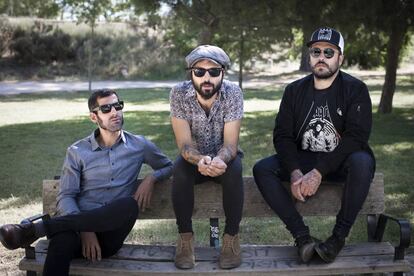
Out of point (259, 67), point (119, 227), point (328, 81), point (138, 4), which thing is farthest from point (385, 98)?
point (259, 67)

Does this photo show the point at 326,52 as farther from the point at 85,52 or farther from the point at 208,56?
the point at 85,52

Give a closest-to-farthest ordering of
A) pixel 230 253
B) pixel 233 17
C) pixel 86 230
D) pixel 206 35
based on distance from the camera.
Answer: pixel 86 230 → pixel 230 253 → pixel 233 17 → pixel 206 35

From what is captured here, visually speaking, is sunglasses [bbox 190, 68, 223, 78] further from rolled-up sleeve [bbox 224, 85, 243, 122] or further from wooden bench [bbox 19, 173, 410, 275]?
wooden bench [bbox 19, 173, 410, 275]

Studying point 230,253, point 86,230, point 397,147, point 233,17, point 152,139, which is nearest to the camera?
point 86,230

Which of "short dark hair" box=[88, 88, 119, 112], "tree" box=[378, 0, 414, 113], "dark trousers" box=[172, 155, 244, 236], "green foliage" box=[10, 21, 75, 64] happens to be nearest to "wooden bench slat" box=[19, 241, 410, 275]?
"dark trousers" box=[172, 155, 244, 236]

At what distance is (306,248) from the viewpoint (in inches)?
135

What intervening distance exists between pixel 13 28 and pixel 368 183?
30.0m

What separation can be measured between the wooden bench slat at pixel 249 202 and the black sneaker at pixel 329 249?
531 millimetres

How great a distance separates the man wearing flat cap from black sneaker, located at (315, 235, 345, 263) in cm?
50

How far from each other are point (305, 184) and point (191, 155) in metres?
0.78

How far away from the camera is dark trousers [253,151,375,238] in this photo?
11.6 ft

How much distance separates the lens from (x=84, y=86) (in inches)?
911

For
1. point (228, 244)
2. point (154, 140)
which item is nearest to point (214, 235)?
point (228, 244)

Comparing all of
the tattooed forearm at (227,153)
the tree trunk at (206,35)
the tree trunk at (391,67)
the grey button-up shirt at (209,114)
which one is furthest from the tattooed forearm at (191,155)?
the tree trunk at (391,67)
